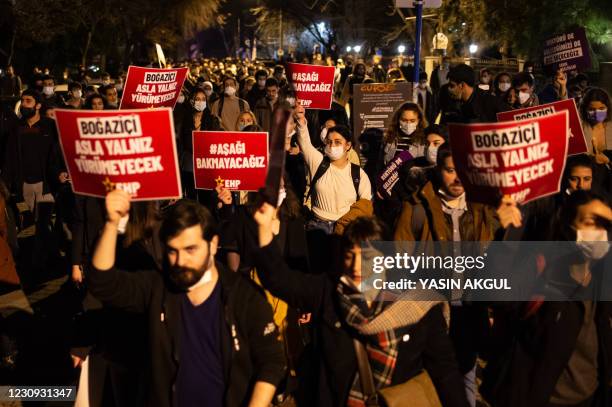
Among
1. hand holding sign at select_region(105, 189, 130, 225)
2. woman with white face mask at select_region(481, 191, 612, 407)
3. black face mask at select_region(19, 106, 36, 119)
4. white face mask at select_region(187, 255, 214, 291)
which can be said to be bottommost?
woman with white face mask at select_region(481, 191, 612, 407)

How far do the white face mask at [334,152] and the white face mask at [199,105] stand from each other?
3839 mm

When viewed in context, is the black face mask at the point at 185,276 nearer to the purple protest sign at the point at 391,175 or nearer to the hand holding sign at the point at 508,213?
the hand holding sign at the point at 508,213

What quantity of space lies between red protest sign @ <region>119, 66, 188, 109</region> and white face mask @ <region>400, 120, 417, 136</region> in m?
2.77

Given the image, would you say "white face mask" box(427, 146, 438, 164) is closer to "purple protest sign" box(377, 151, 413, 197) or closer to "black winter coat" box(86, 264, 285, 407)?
"purple protest sign" box(377, 151, 413, 197)

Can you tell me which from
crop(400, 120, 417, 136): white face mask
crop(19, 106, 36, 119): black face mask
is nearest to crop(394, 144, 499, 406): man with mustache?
crop(400, 120, 417, 136): white face mask

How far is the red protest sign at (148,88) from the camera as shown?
28.5 ft

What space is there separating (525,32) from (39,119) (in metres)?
22.1

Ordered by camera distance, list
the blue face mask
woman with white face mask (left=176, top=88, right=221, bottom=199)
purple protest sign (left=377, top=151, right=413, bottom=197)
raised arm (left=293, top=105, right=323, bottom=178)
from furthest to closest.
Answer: woman with white face mask (left=176, top=88, right=221, bottom=199), the blue face mask, raised arm (left=293, top=105, right=323, bottom=178), purple protest sign (left=377, top=151, right=413, bottom=197)

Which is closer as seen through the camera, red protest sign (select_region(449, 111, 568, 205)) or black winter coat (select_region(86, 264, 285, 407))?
black winter coat (select_region(86, 264, 285, 407))

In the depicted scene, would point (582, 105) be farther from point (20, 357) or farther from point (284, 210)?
point (20, 357)

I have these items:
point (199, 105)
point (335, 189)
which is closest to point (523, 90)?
point (199, 105)

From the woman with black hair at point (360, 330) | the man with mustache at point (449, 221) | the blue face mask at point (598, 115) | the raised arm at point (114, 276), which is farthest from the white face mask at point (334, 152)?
the raised arm at point (114, 276)

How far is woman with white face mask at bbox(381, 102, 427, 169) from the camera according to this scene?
804 cm

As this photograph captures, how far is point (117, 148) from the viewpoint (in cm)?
414
